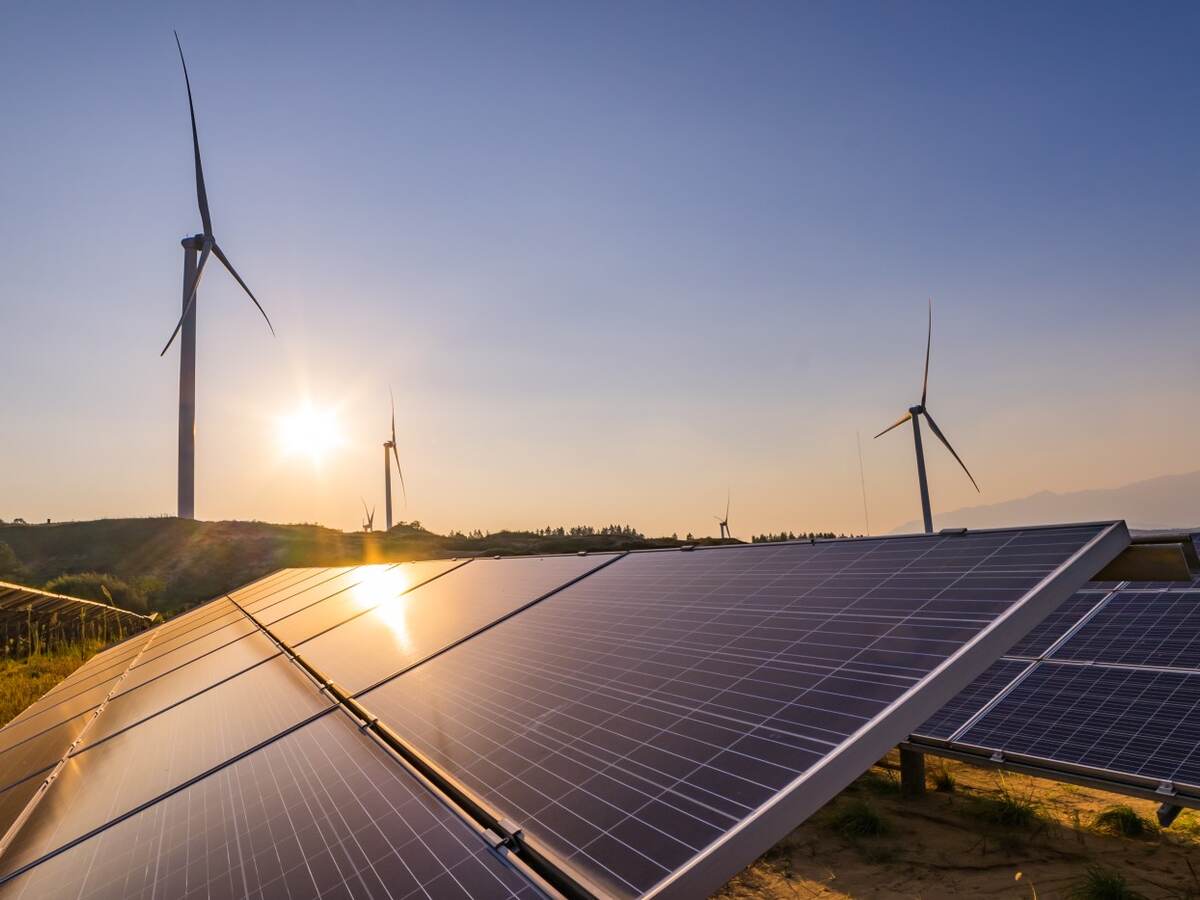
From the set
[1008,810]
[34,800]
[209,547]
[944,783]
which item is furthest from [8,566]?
[1008,810]

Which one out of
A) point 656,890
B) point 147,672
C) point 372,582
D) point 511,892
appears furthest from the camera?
point 372,582

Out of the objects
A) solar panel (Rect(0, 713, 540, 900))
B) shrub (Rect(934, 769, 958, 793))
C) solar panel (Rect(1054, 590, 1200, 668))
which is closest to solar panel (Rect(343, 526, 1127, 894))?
solar panel (Rect(0, 713, 540, 900))

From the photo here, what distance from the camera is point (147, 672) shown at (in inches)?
421

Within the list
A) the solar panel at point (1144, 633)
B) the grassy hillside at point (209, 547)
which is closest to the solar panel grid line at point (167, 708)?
the solar panel at point (1144, 633)

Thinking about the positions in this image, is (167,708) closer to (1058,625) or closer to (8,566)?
(1058,625)

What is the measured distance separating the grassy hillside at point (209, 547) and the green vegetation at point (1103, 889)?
5661cm

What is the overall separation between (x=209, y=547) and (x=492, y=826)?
81923 mm

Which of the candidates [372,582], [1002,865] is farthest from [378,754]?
[372,582]

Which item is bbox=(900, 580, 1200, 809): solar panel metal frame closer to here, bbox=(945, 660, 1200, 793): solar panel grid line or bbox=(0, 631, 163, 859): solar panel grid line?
bbox=(945, 660, 1200, 793): solar panel grid line

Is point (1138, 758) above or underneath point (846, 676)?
underneath

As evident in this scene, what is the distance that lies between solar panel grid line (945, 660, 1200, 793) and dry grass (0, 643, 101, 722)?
59.6 feet

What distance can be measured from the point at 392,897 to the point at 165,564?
79.5 m

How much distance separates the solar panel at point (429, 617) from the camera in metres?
6.58

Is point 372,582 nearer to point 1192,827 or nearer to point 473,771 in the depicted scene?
point 473,771
